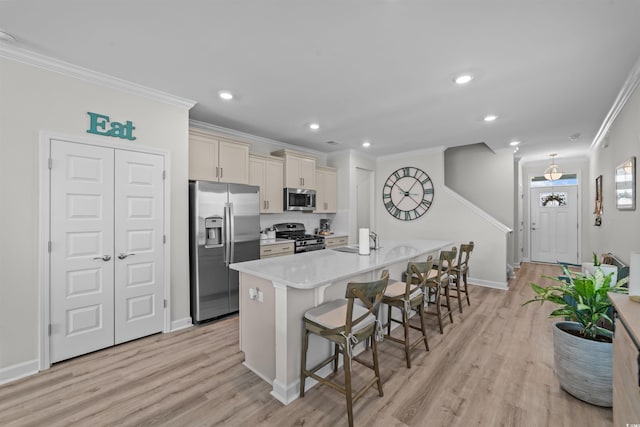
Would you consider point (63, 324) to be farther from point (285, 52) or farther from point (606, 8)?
point (606, 8)

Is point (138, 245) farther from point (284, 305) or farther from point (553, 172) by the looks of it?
point (553, 172)

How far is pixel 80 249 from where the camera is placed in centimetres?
253

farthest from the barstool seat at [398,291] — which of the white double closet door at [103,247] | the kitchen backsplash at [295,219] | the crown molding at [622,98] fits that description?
the kitchen backsplash at [295,219]

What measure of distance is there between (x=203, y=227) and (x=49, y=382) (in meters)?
1.81

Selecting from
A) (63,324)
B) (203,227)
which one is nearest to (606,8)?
(203,227)

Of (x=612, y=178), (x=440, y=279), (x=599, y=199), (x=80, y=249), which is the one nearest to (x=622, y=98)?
(x=612, y=178)

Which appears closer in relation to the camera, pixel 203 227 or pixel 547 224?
pixel 203 227

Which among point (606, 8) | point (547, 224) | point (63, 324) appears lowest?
point (63, 324)

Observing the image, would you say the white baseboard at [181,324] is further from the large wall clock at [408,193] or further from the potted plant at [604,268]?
the large wall clock at [408,193]

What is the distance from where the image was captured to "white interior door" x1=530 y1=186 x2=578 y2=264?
6.68 metres

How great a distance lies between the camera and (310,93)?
2.97 meters

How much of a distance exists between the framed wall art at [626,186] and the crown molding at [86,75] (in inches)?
184

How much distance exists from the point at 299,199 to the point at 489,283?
382 centimetres

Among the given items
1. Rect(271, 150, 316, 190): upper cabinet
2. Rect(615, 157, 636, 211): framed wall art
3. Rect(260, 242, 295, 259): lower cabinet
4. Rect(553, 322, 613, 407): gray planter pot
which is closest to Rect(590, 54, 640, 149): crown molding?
Rect(615, 157, 636, 211): framed wall art
